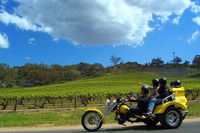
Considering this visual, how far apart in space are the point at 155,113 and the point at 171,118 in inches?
24.2

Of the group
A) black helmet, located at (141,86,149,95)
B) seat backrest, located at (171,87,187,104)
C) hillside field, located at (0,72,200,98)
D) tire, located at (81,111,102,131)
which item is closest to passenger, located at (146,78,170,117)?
seat backrest, located at (171,87,187,104)

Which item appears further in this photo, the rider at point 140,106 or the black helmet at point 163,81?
the black helmet at point 163,81

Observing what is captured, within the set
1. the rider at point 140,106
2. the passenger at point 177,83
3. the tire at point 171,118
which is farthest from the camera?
the passenger at point 177,83

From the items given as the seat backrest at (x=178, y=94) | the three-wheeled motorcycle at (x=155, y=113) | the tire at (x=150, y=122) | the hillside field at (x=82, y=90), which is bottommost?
the tire at (x=150, y=122)

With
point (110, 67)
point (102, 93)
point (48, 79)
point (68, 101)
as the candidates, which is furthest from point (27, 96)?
point (110, 67)

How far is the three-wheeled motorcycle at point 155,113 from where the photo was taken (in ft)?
29.2

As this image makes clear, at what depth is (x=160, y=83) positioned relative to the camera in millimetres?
9352

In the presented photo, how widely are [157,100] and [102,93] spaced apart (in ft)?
70.6

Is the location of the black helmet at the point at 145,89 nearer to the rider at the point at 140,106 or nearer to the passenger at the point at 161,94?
the rider at the point at 140,106

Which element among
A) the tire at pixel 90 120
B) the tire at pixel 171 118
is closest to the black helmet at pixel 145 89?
the tire at pixel 171 118

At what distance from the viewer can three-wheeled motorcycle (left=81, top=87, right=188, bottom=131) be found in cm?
889

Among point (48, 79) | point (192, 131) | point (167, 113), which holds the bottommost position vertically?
point (192, 131)

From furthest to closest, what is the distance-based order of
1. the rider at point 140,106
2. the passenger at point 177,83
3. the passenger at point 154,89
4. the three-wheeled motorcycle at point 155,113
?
1. the passenger at point 177,83
2. the passenger at point 154,89
3. the three-wheeled motorcycle at point 155,113
4. the rider at point 140,106

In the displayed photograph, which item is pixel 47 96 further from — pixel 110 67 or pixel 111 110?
pixel 110 67
